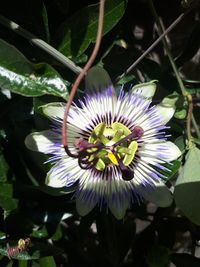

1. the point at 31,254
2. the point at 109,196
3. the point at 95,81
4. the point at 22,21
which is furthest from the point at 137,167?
the point at 22,21

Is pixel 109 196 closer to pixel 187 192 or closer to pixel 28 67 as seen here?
pixel 187 192

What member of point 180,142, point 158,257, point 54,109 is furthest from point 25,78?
point 158,257

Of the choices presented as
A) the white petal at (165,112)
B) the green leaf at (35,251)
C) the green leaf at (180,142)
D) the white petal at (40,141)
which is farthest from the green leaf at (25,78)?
the green leaf at (35,251)

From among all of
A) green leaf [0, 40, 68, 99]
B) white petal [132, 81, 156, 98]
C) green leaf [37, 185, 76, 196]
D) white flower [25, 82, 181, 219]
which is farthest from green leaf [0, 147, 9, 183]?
white petal [132, 81, 156, 98]

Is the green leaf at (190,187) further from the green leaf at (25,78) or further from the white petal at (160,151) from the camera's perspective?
the green leaf at (25,78)

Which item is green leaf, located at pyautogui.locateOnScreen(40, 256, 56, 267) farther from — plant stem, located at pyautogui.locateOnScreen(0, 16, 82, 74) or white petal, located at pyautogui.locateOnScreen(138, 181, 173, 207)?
plant stem, located at pyautogui.locateOnScreen(0, 16, 82, 74)

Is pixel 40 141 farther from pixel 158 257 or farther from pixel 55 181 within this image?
pixel 158 257

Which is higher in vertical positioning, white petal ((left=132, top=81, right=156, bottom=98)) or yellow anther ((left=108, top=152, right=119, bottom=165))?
white petal ((left=132, top=81, right=156, bottom=98))
